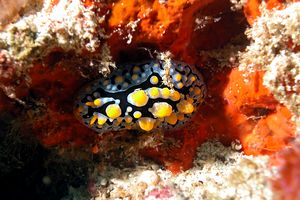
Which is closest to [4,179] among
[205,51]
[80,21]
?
[80,21]

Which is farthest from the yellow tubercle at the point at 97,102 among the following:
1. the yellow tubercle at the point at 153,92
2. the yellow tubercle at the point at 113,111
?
the yellow tubercle at the point at 153,92

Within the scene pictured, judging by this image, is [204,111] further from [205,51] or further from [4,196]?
[4,196]

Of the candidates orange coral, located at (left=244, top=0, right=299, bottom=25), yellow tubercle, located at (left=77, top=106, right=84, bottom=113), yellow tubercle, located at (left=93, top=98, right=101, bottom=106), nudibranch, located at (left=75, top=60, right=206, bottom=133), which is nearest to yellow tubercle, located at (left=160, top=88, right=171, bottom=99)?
nudibranch, located at (left=75, top=60, right=206, bottom=133)

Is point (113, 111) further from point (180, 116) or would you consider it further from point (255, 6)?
point (255, 6)

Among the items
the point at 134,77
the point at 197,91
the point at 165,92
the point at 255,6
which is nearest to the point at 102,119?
the point at 134,77

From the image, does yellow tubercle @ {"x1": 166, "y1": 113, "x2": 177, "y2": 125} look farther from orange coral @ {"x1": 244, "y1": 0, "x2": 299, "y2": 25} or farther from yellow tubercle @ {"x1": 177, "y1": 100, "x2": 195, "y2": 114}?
orange coral @ {"x1": 244, "y1": 0, "x2": 299, "y2": 25}

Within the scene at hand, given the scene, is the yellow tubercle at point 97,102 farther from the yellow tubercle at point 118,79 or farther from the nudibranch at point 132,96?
the yellow tubercle at point 118,79
